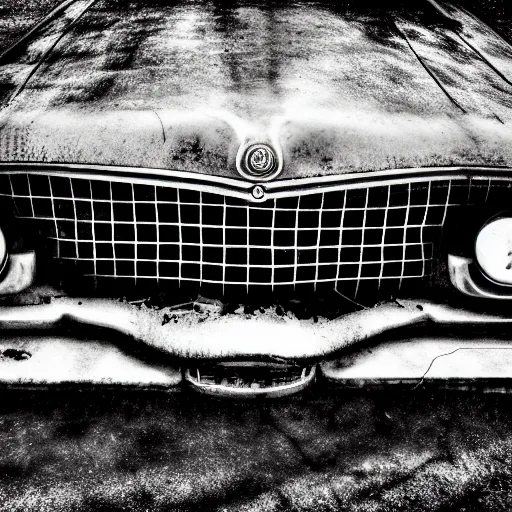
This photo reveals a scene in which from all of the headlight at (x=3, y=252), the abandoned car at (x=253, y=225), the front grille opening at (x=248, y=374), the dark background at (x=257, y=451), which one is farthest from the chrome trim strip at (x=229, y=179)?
the dark background at (x=257, y=451)

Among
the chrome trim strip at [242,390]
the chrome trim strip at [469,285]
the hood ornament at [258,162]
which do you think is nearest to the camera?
the hood ornament at [258,162]

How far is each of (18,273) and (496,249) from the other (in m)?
1.56

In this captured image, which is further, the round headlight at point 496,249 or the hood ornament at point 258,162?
the round headlight at point 496,249

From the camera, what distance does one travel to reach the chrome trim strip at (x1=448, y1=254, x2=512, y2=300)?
6.05 feet

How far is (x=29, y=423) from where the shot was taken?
6.16ft

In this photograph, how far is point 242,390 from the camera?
1.74 metres

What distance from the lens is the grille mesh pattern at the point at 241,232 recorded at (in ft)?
5.64

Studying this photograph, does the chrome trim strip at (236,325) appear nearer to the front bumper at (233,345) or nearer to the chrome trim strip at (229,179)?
the front bumper at (233,345)

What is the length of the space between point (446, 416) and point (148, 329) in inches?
43.4

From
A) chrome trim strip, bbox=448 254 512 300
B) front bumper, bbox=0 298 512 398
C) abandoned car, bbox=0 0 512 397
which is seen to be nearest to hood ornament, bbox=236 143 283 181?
abandoned car, bbox=0 0 512 397

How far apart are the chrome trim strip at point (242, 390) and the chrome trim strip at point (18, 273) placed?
1.99 feet

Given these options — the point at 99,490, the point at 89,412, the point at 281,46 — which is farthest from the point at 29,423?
the point at 281,46

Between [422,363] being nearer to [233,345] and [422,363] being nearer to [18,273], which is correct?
[233,345]

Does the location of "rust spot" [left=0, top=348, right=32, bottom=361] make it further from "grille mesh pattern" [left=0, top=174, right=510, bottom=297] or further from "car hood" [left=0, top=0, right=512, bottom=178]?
"car hood" [left=0, top=0, right=512, bottom=178]
